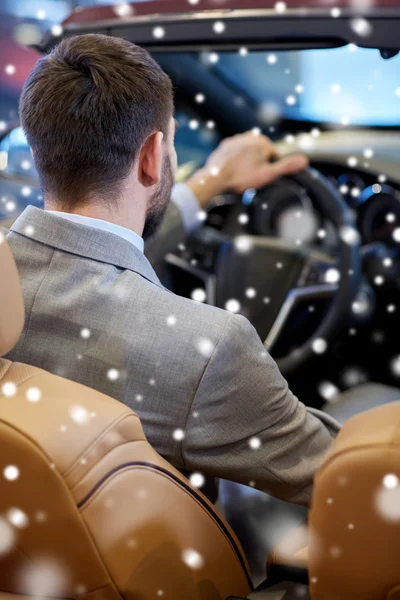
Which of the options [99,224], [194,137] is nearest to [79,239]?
[99,224]

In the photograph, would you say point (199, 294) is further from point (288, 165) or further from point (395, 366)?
point (395, 366)

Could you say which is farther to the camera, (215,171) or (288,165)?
(215,171)

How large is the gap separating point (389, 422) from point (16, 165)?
2.08 meters

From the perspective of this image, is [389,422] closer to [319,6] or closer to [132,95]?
[132,95]

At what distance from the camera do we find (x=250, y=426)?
1.01 metres

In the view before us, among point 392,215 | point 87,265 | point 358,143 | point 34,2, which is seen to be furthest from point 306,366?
point 34,2

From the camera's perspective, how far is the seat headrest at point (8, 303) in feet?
2.51

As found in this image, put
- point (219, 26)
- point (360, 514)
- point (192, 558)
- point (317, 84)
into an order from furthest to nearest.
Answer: point (317, 84) → point (219, 26) → point (192, 558) → point (360, 514)

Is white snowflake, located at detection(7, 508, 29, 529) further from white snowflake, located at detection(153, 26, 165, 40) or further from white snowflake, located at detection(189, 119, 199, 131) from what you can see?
white snowflake, located at detection(189, 119, 199, 131)

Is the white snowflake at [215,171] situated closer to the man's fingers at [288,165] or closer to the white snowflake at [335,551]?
the man's fingers at [288,165]

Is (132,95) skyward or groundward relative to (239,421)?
skyward

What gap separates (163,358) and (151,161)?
396 millimetres

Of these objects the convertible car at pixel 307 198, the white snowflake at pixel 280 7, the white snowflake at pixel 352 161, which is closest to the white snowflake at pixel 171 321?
the convertible car at pixel 307 198

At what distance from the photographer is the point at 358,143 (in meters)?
2.17
